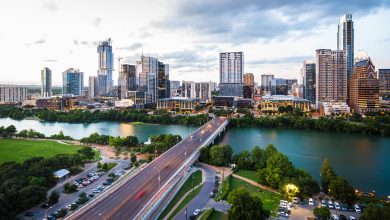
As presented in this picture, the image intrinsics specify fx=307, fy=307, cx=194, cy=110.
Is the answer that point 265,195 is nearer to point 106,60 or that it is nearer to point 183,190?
point 183,190

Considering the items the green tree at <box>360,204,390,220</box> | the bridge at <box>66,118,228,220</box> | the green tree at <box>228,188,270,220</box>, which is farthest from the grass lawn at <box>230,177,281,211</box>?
the green tree at <box>360,204,390,220</box>

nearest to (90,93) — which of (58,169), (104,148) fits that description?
(104,148)

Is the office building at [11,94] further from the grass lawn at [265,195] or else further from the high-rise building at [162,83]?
the grass lawn at [265,195]

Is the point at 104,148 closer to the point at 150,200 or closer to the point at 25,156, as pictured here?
the point at 25,156

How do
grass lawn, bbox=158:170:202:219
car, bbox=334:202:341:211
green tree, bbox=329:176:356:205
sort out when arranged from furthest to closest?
green tree, bbox=329:176:356:205
car, bbox=334:202:341:211
grass lawn, bbox=158:170:202:219

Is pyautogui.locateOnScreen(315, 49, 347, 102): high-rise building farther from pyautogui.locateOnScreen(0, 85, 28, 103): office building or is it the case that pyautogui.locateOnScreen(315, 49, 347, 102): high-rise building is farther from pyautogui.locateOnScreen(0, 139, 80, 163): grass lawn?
pyautogui.locateOnScreen(0, 85, 28, 103): office building

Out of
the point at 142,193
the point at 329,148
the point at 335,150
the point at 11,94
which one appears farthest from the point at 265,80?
the point at 142,193
